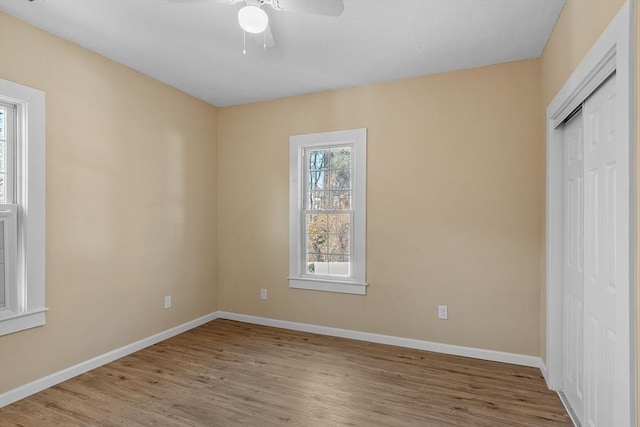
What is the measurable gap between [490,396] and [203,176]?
3574 mm

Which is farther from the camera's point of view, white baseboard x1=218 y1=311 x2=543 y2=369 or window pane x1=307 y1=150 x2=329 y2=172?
window pane x1=307 y1=150 x2=329 y2=172

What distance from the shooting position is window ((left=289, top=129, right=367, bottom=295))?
3721mm

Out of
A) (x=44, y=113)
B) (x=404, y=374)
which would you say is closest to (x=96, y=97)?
(x=44, y=113)

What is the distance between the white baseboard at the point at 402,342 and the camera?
3.10 metres

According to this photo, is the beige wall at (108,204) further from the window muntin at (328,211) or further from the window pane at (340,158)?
the window pane at (340,158)

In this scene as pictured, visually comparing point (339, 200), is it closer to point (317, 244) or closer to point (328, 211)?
point (328, 211)

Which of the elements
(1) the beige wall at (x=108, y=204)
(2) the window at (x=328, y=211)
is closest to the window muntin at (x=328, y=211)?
(2) the window at (x=328, y=211)

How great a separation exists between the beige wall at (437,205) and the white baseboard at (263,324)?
68 mm

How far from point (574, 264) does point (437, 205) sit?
4.10ft

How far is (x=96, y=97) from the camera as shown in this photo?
3.02m

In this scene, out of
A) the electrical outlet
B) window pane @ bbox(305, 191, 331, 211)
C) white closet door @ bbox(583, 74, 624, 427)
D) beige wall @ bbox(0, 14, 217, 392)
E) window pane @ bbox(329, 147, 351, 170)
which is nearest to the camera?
white closet door @ bbox(583, 74, 624, 427)

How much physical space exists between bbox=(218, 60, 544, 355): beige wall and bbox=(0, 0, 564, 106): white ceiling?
277 millimetres

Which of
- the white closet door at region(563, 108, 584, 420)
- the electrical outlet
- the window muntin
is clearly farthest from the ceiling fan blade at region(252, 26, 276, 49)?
the electrical outlet

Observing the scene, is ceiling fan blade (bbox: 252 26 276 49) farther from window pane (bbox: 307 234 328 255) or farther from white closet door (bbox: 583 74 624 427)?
window pane (bbox: 307 234 328 255)
